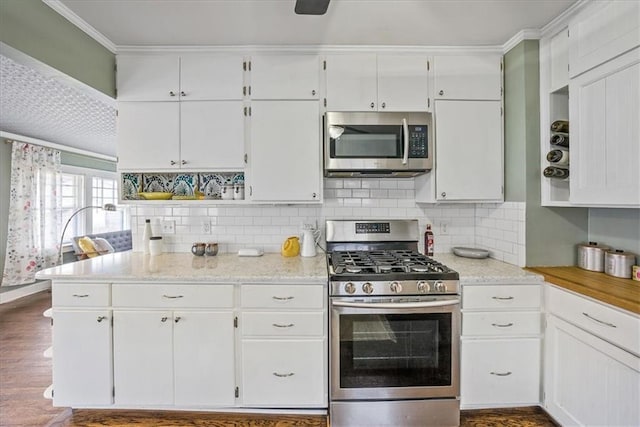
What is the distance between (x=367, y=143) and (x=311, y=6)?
93 centimetres

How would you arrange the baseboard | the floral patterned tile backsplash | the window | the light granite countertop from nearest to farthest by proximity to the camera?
the light granite countertop, the floral patterned tile backsplash, the baseboard, the window

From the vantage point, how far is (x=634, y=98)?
1.58 metres

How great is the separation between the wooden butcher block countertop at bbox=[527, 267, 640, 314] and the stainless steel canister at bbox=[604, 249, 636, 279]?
4cm

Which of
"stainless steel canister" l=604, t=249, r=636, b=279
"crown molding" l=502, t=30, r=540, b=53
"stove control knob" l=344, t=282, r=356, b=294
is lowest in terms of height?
"stove control knob" l=344, t=282, r=356, b=294

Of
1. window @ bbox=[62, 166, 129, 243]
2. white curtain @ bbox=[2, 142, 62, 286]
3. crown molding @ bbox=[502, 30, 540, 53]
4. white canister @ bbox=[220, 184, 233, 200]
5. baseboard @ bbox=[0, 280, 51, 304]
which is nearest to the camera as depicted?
crown molding @ bbox=[502, 30, 540, 53]

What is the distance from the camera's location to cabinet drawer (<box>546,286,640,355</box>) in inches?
54.4

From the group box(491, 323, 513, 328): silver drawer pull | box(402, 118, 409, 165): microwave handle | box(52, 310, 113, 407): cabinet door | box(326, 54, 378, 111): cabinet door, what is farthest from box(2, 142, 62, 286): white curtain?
box(491, 323, 513, 328): silver drawer pull

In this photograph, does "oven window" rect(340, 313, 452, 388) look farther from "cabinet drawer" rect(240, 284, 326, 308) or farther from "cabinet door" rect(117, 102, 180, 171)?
"cabinet door" rect(117, 102, 180, 171)

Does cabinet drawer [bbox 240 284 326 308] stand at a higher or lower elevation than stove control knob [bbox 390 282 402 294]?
lower

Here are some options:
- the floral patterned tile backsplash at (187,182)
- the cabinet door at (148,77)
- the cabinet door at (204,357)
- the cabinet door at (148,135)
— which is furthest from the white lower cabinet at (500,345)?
the cabinet door at (148,77)

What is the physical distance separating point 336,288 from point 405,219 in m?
1.07

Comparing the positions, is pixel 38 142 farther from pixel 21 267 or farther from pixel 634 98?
pixel 634 98

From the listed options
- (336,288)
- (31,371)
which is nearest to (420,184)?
(336,288)

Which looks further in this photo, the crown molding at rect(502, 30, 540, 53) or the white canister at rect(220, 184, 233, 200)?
the white canister at rect(220, 184, 233, 200)
